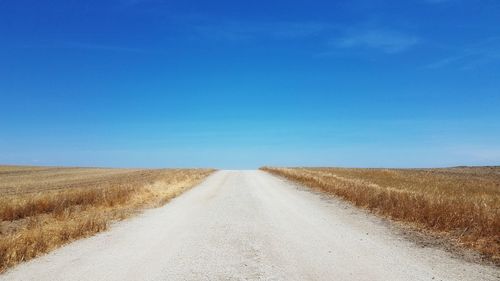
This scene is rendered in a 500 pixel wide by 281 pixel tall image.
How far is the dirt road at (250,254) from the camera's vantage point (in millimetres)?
7543

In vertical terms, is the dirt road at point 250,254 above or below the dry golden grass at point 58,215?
below

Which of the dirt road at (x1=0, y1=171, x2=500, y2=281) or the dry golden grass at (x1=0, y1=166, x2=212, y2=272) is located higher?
the dry golden grass at (x1=0, y1=166, x2=212, y2=272)

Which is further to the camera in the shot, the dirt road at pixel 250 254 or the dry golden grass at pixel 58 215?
the dry golden grass at pixel 58 215

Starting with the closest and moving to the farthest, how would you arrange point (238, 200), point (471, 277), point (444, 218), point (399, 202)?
point (471, 277) → point (444, 218) → point (399, 202) → point (238, 200)

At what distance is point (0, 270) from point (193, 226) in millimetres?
5874

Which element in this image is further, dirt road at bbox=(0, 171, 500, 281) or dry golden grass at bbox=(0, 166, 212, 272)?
dry golden grass at bbox=(0, 166, 212, 272)

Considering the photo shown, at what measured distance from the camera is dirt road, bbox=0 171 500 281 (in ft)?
24.7

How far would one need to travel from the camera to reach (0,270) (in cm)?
790

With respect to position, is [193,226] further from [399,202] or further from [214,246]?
[399,202]

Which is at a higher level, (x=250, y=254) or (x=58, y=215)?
(x=58, y=215)

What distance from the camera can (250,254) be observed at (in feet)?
29.6

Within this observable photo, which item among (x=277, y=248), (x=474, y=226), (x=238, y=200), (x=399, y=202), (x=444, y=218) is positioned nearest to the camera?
(x=277, y=248)

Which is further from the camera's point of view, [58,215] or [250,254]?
[58,215]

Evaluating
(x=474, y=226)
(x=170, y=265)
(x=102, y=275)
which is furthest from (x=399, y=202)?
(x=102, y=275)
